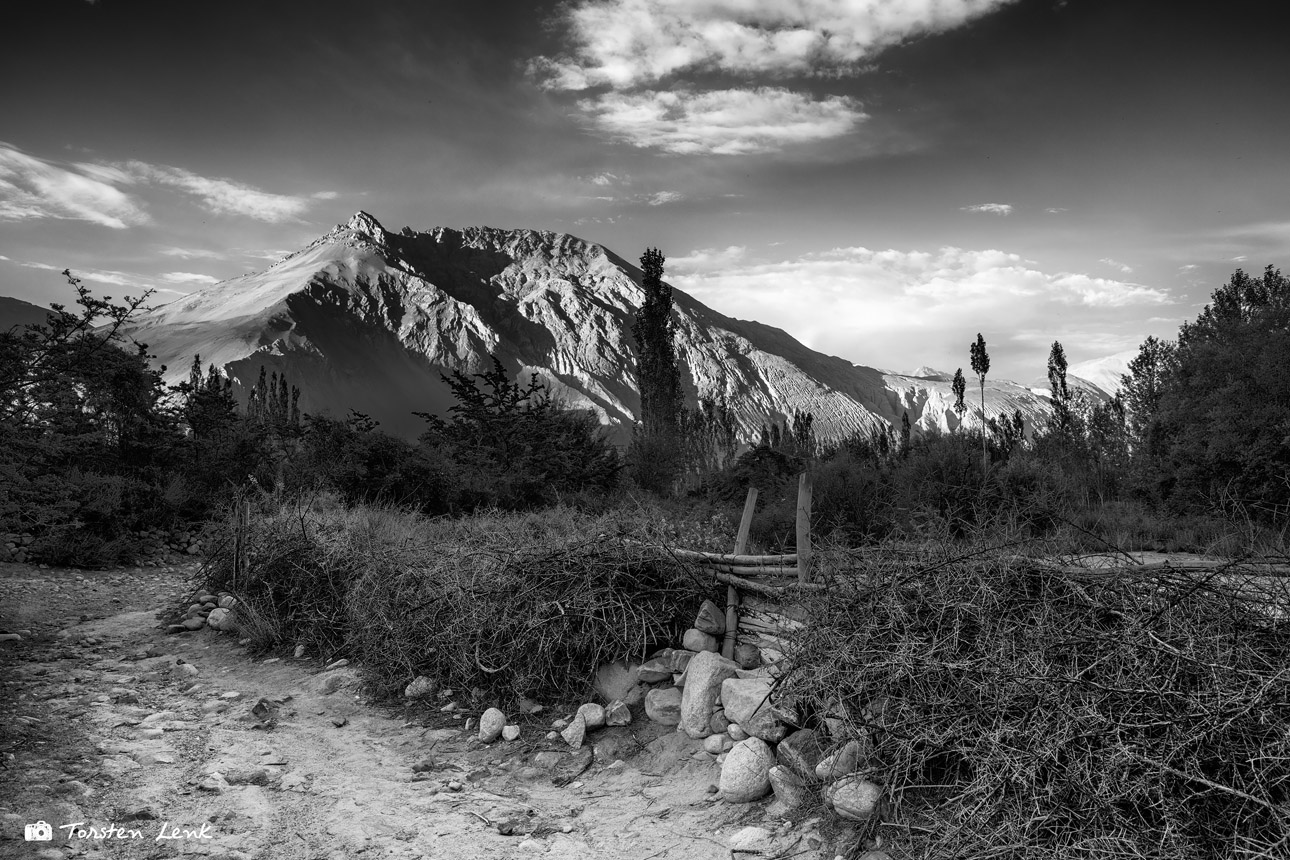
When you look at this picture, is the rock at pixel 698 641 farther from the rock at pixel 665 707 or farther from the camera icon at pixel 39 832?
the camera icon at pixel 39 832

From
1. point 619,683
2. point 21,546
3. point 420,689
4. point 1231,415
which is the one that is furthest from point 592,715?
point 1231,415

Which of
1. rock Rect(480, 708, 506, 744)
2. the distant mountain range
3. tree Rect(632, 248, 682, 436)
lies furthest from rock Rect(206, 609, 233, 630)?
the distant mountain range

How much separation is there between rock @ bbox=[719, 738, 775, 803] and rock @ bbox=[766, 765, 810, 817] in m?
0.07

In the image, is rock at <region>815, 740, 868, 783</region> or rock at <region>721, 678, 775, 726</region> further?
rock at <region>721, 678, 775, 726</region>

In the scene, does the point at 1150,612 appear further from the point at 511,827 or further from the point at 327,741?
the point at 327,741

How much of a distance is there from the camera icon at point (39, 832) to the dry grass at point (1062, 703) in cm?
433

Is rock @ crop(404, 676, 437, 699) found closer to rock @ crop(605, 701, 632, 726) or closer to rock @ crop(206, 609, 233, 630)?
rock @ crop(605, 701, 632, 726)

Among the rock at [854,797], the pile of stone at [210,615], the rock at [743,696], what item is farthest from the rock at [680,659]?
the pile of stone at [210,615]

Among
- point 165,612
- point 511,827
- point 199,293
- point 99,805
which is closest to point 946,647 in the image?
point 511,827

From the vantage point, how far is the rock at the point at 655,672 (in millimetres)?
6109

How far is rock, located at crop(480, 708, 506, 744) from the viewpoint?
5902mm

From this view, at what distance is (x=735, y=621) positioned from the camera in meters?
6.45

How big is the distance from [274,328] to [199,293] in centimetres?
6819

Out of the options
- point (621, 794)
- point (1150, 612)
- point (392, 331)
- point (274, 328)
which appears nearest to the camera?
point (1150, 612)
